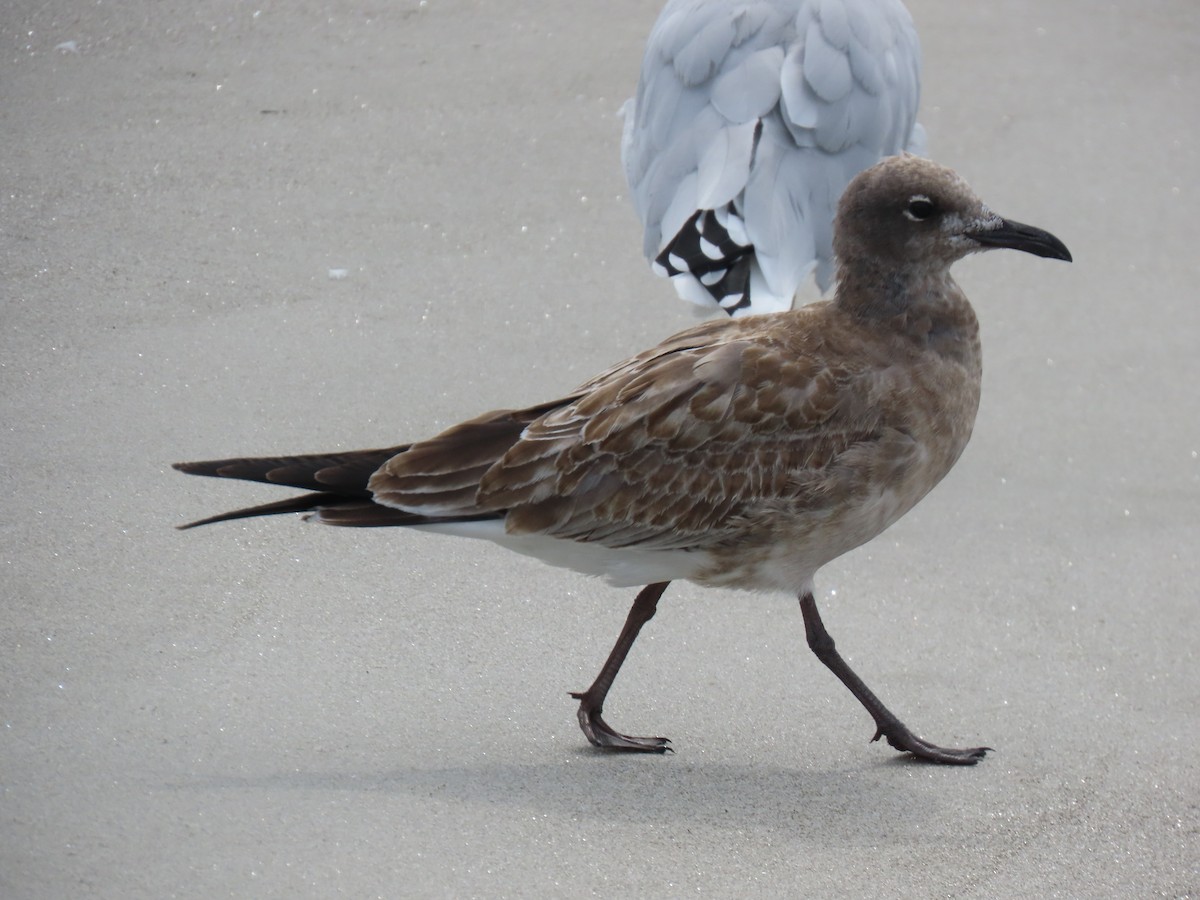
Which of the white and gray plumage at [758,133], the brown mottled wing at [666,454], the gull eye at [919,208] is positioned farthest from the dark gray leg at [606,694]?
the white and gray plumage at [758,133]

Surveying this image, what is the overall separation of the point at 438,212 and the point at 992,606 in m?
2.94

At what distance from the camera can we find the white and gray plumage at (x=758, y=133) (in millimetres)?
5043

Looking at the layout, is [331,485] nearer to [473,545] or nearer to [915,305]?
[473,545]

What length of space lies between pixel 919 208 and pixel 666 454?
Answer: 2.76ft

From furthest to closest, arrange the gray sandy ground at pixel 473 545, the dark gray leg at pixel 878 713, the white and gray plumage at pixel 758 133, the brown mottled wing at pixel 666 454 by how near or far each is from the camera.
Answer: the white and gray plumage at pixel 758 133 < the dark gray leg at pixel 878 713 < the brown mottled wing at pixel 666 454 < the gray sandy ground at pixel 473 545

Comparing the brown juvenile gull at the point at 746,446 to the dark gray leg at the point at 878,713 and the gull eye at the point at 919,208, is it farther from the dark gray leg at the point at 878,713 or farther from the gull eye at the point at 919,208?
the dark gray leg at the point at 878,713

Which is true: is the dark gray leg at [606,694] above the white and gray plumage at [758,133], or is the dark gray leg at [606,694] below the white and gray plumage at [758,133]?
below

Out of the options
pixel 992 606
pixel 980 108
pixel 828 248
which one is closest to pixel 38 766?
pixel 992 606

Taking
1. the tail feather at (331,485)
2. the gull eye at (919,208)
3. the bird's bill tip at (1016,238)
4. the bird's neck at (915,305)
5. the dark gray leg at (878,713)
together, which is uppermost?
the gull eye at (919,208)

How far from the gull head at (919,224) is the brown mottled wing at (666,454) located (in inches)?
12.4

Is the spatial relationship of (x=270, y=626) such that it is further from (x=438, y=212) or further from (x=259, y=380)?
(x=438, y=212)

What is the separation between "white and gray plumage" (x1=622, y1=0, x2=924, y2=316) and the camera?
504cm

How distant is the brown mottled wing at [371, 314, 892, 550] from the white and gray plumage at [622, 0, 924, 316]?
123 centimetres

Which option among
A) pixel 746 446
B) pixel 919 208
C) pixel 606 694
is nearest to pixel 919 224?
pixel 919 208
